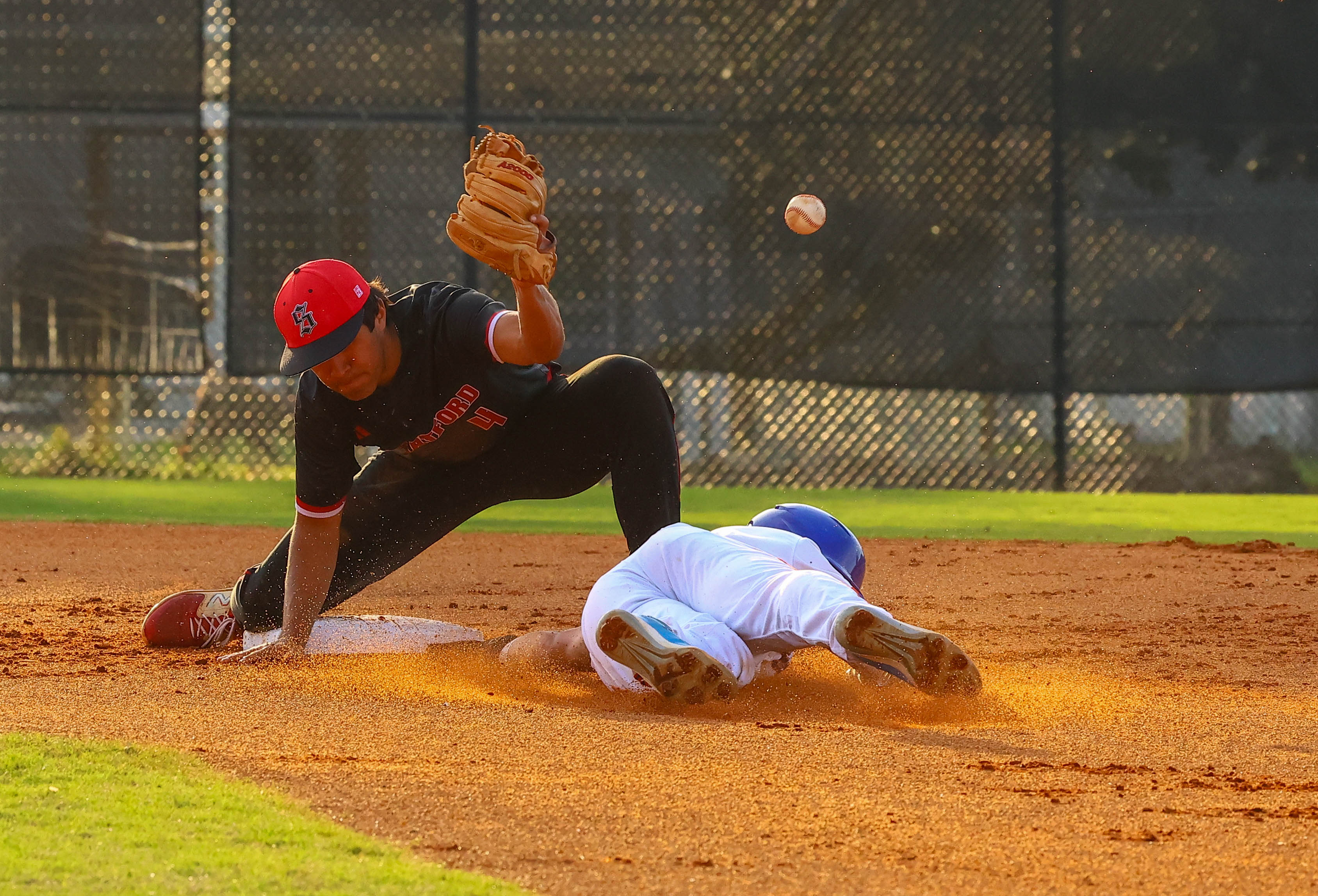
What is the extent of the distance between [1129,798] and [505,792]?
39.0 inches

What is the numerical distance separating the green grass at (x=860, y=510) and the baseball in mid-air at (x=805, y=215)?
58.3 inches

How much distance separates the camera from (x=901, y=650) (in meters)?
2.70

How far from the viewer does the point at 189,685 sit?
326cm

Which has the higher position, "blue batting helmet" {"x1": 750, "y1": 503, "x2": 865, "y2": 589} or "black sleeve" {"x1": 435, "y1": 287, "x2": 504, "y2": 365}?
"black sleeve" {"x1": 435, "y1": 287, "x2": 504, "y2": 365}

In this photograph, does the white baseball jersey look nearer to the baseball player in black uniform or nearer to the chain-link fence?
the baseball player in black uniform

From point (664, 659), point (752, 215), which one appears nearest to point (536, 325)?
point (664, 659)

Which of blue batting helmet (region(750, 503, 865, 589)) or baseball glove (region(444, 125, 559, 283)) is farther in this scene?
blue batting helmet (region(750, 503, 865, 589))

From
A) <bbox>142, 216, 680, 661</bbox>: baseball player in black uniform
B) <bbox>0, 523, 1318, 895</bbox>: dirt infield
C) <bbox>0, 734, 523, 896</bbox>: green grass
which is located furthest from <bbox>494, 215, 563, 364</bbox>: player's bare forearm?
<bbox>0, 734, 523, 896</bbox>: green grass

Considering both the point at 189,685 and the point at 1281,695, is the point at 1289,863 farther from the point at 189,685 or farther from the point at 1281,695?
the point at 189,685


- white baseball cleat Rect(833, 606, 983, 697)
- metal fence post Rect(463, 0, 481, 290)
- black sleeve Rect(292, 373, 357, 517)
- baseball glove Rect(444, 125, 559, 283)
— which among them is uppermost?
metal fence post Rect(463, 0, 481, 290)

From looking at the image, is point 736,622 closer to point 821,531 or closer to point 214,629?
point 821,531

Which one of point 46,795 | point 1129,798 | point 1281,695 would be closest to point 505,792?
point 46,795

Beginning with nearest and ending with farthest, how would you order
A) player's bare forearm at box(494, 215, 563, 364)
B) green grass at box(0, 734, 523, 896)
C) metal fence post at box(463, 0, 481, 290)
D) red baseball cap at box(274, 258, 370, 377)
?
green grass at box(0, 734, 523, 896) < player's bare forearm at box(494, 215, 563, 364) < red baseball cap at box(274, 258, 370, 377) < metal fence post at box(463, 0, 481, 290)

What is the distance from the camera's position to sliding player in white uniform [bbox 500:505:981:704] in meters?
2.73
